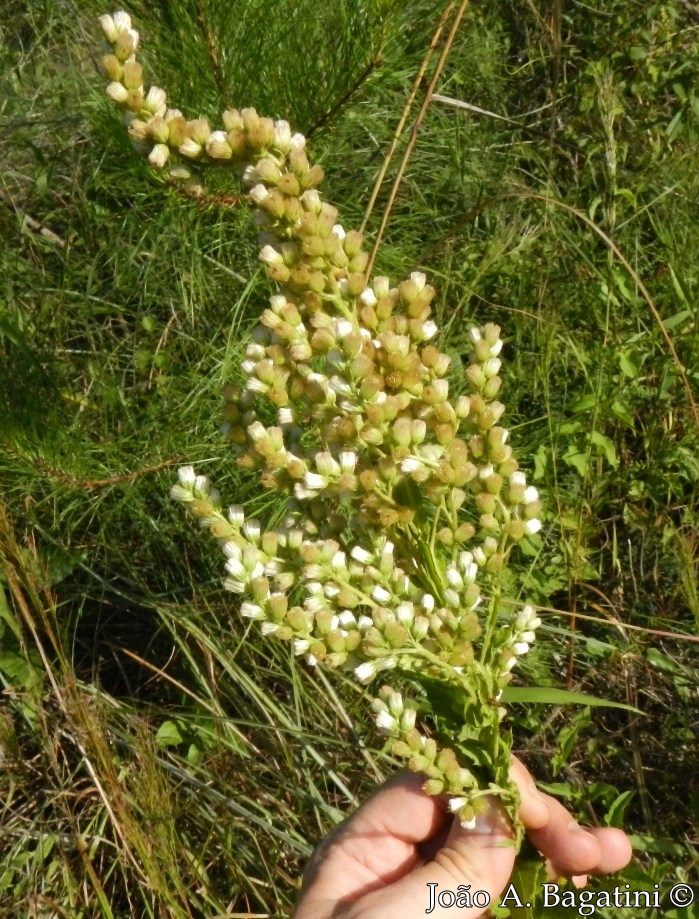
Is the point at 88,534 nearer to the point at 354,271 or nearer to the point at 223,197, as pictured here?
the point at 223,197

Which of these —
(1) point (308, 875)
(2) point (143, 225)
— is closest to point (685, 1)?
(2) point (143, 225)

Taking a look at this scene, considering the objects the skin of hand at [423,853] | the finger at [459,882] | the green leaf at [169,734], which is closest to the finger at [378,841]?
the skin of hand at [423,853]

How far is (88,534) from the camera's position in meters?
2.19

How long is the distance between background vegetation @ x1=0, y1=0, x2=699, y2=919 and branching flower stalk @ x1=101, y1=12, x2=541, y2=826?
20.3 inches

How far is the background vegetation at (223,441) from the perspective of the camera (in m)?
1.78

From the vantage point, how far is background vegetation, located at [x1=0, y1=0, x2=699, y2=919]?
1777 millimetres

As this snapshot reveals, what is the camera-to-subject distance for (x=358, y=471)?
1038 mm

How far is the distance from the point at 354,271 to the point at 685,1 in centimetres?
195

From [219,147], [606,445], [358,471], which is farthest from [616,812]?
[219,147]

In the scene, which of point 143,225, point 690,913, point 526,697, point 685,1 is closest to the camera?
point 526,697

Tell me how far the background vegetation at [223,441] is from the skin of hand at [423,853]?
129mm

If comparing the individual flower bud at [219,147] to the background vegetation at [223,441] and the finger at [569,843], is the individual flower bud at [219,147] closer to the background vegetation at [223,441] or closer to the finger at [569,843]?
the background vegetation at [223,441]

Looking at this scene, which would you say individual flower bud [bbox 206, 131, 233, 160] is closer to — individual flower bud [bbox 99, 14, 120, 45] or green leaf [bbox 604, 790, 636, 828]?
individual flower bud [bbox 99, 14, 120, 45]

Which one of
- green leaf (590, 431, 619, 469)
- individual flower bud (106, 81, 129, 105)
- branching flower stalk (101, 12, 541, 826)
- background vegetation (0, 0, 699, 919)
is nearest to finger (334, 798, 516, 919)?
branching flower stalk (101, 12, 541, 826)
